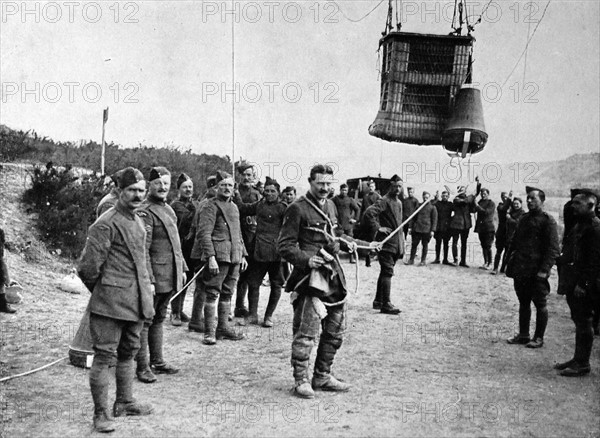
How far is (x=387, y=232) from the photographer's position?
877 cm

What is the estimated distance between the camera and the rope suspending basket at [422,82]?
6.94 m

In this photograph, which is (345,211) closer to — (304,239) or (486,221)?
(486,221)

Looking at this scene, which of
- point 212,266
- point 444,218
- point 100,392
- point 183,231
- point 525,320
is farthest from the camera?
point 444,218

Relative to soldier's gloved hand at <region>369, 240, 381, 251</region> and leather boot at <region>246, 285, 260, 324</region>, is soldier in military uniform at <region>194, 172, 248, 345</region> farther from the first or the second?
soldier's gloved hand at <region>369, 240, 381, 251</region>

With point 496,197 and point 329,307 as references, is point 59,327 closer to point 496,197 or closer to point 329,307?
point 329,307

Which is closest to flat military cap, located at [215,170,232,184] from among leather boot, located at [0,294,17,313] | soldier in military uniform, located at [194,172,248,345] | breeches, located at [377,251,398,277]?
soldier in military uniform, located at [194,172,248,345]

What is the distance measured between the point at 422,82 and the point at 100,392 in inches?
210

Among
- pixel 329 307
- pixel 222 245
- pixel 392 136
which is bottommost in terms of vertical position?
pixel 329 307

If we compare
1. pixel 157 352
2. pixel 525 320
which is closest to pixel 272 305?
pixel 157 352

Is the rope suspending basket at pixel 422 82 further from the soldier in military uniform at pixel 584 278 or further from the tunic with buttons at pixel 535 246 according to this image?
the soldier in military uniform at pixel 584 278

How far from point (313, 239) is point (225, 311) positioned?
2393 millimetres

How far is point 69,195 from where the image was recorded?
1181cm

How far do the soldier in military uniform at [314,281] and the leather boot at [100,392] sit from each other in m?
1.72

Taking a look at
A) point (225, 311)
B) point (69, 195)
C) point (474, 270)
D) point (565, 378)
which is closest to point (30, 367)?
point (225, 311)
